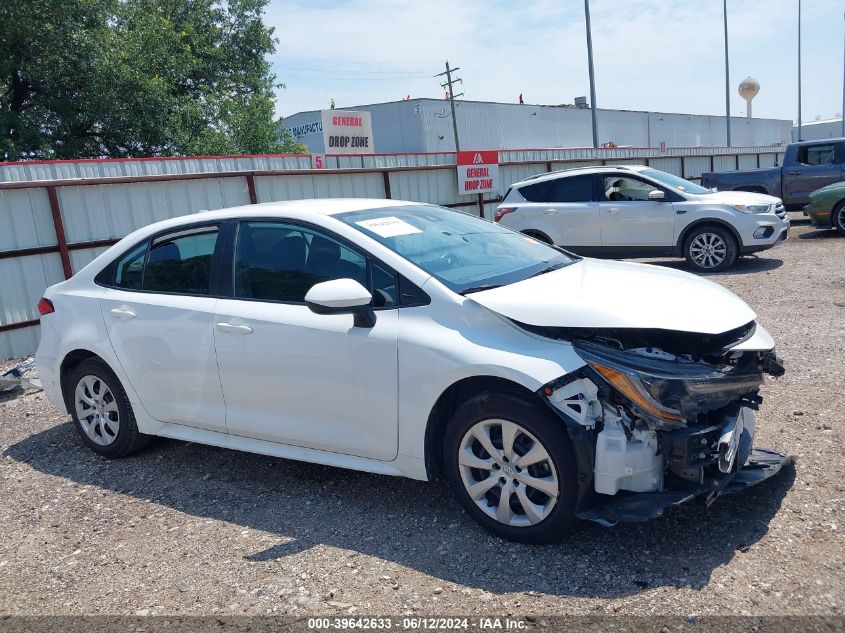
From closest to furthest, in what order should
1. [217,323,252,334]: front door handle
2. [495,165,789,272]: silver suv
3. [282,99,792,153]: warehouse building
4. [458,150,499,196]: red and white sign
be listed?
[217,323,252,334]: front door handle → [495,165,789,272]: silver suv → [458,150,499,196]: red and white sign → [282,99,792,153]: warehouse building

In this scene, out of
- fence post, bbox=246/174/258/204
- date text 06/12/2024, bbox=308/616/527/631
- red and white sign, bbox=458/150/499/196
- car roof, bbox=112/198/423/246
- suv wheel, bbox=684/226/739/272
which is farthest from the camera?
red and white sign, bbox=458/150/499/196

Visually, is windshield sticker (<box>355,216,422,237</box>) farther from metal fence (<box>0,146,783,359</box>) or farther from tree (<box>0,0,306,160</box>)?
tree (<box>0,0,306,160</box>)

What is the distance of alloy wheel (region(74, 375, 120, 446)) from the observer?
4.94 meters

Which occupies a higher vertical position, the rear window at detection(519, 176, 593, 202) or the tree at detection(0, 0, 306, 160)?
the tree at detection(0, 0, 306, 160)

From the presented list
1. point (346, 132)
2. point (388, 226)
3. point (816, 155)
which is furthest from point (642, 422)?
point (816, 155)

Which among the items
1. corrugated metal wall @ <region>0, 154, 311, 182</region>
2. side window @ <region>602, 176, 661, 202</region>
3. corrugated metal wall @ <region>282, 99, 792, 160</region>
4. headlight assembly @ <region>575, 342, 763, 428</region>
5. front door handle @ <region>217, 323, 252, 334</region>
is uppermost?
corrugated metal wall @ <region>282, 99, 792, 160</region>

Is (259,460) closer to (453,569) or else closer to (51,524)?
(51,524)

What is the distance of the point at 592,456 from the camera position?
3.15 metres

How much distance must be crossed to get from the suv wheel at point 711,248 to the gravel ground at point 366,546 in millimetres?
6649

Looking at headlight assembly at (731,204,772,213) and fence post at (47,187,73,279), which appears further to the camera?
headlight assembly at (731,204,772,213)

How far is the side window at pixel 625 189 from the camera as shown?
37.9 ft

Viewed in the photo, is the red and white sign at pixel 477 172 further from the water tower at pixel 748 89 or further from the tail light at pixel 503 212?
the water tower at pixel 748 89

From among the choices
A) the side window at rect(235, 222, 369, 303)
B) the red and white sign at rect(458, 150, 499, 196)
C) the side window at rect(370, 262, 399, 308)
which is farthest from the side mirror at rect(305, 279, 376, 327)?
the red and white sign at rect(458, 150, 499, 196)

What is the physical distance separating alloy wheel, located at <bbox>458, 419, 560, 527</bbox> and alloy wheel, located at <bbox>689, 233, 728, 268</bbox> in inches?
360
